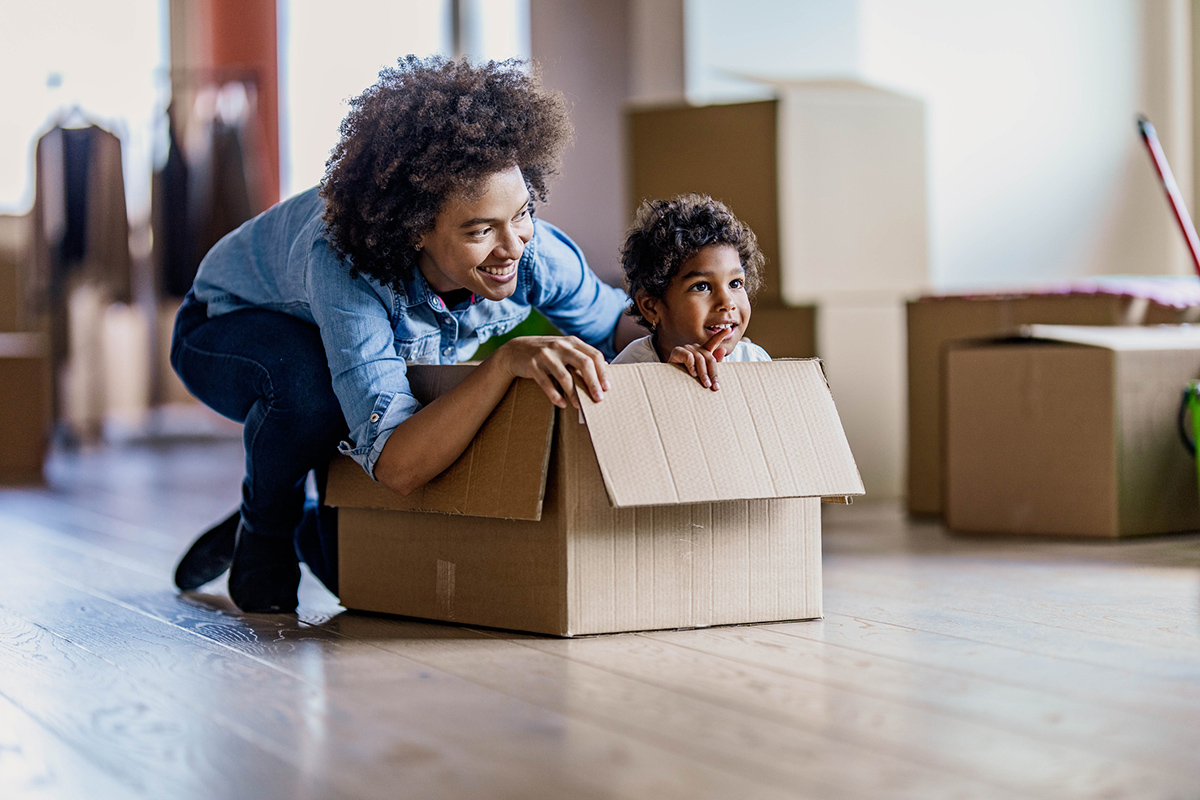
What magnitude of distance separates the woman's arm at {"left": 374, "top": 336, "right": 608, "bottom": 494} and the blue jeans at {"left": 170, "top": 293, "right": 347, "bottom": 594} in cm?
19

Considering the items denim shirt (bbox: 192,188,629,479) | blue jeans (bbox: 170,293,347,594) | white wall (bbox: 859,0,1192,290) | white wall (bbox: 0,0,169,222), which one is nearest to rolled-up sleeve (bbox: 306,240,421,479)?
denim shirt (bbox: 192,188,629,479)

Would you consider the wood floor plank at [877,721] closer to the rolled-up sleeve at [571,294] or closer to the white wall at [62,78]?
the rolled-up sleeve at [571,294]

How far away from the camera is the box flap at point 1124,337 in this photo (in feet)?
6.51

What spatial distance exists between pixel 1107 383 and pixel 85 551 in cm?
166

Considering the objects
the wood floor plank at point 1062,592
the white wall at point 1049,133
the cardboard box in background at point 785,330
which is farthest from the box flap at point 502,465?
the white wall at point 1049,133

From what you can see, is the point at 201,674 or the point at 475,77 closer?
the point at 201,674

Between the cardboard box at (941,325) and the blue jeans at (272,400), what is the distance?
121 centimetres

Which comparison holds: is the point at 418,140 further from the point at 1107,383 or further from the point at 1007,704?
the point at 1107,383

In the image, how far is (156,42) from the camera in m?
5.57

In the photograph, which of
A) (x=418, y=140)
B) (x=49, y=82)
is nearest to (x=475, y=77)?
(x=418, y=140)

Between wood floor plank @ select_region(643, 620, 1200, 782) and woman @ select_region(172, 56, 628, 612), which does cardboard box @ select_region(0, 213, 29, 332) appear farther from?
wood floor plank @ select_region(643, 620, 1200, 782)

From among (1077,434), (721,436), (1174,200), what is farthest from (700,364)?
(1174,200)

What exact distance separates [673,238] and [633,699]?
66 centimetres

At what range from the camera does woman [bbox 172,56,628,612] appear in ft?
4.20
